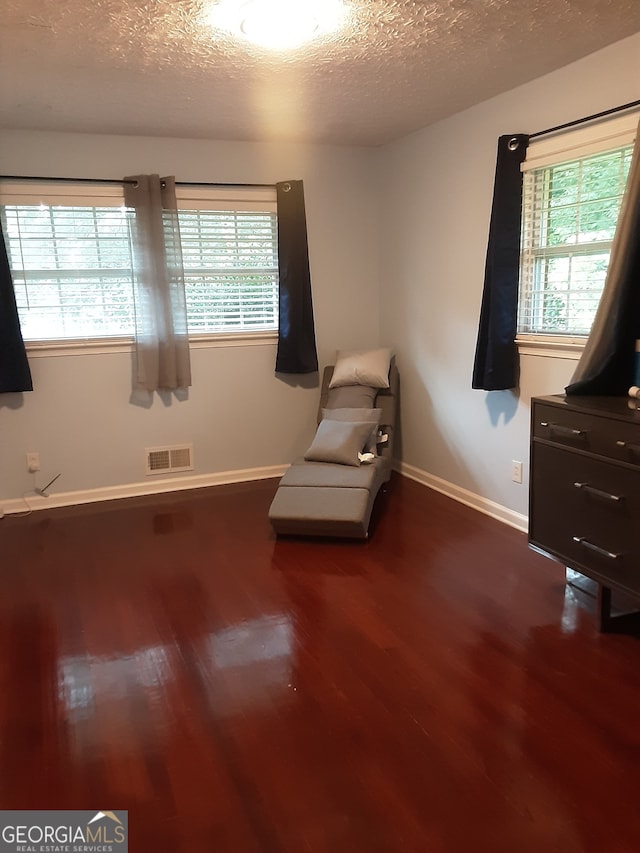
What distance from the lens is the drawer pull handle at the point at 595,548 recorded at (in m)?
2.50

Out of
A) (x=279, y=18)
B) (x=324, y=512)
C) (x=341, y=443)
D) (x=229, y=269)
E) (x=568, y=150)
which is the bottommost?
(x=324, y=512)

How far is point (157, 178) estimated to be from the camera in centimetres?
432

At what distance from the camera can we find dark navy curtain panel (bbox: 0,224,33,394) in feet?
13.2

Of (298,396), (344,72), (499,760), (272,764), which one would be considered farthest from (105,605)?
(344,72)

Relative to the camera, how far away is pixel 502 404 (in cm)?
391

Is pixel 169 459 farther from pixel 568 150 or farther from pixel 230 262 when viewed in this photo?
pixel 568 150

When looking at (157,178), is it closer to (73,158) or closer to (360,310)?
(73,158)

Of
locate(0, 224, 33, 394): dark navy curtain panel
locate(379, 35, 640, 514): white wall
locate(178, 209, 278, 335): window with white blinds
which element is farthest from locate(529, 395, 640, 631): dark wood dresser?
locate(0, 224, 33, 394): dark navy curtain panel

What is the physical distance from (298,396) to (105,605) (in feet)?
7.86

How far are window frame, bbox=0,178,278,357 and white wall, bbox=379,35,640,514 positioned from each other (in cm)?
94

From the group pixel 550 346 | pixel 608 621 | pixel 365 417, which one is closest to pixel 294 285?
pixel 365 417

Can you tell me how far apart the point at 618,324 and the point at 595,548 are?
965mm

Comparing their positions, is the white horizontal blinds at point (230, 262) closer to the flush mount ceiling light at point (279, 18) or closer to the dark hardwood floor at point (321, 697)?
the dark hardwood floor at point (321, 697)

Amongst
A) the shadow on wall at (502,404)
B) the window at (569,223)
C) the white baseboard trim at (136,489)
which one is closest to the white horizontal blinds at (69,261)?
the white baseboard trim at (136,489)
